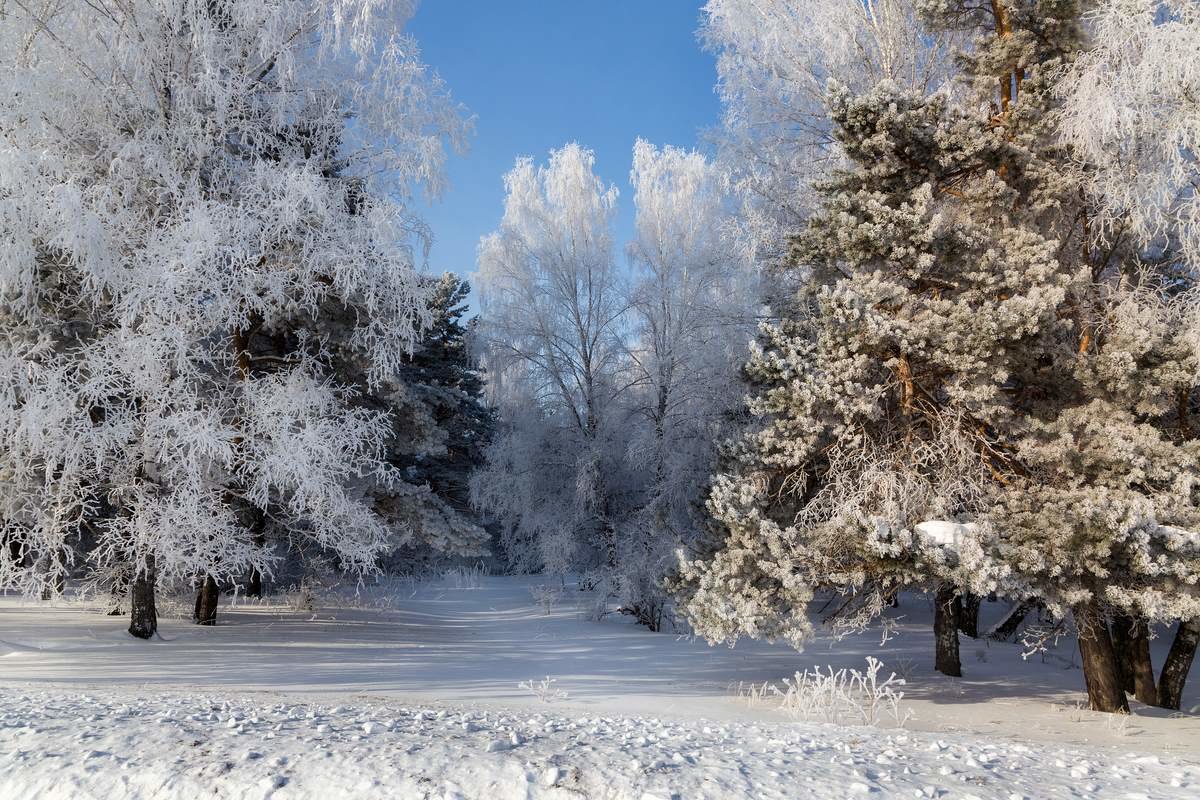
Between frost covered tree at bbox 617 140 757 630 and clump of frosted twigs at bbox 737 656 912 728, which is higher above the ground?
frost covered tree at bbox 617 140 757 630

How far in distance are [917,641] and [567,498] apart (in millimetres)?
8048

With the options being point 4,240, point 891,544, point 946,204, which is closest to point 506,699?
point 891,544

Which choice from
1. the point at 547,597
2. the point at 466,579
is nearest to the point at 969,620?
the point at 547,597

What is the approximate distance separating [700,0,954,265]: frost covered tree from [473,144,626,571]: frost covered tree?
6936mm

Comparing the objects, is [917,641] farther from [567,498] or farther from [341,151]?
[341,151]

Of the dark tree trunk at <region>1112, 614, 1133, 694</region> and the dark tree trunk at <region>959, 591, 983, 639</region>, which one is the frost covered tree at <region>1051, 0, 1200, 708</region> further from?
the dark tree trunk at <region>959, 591, 983, 639</region>

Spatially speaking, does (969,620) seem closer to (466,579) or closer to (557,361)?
(557,361)

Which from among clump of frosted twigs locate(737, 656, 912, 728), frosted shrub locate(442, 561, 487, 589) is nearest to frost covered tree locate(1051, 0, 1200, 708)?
clump of frosted twigs locate(737, 656, 912, 728)

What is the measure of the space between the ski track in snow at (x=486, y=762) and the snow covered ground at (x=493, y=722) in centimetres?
2

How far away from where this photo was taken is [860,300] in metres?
8.16

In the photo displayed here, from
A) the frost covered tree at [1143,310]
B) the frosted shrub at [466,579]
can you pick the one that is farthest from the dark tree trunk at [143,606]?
the frosted shrub at [466,579]

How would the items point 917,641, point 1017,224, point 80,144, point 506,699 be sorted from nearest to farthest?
point 506,699, point 1017,224, point 80,144, point 917,641

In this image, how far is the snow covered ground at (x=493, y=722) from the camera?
12.1ft

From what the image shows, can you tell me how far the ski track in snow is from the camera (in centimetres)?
356
